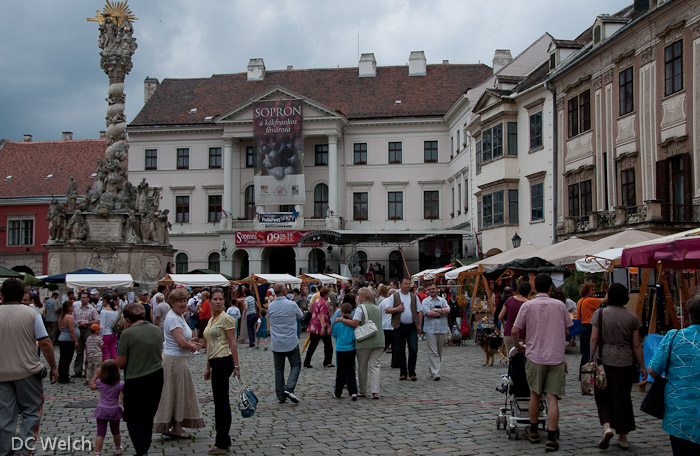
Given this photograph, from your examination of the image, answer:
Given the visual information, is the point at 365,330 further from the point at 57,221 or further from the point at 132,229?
the point at 57,221

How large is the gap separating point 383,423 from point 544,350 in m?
2.52

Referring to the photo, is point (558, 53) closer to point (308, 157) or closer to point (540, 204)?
point (540, 204)

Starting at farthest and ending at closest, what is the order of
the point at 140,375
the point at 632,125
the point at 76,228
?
the point at 76,228
the point at 632,125
the point at 140,375

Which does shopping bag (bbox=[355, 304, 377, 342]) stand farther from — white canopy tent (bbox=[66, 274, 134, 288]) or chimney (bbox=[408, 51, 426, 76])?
chimney (bbox=[408, 51, 426, 76])

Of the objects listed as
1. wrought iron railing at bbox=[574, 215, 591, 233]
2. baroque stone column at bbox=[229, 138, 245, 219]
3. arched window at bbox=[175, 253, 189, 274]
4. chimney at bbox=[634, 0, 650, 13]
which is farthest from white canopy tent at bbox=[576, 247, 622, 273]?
arched window at bbox=[175, 253, 189, 274]

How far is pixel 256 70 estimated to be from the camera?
6159 centimetres

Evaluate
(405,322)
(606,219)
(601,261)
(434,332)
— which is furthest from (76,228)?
(601,261)

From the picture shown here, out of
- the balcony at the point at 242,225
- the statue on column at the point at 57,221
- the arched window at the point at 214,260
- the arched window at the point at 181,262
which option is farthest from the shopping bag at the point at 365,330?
the arched window at the point at 181,262

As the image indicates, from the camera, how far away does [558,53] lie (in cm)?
3350

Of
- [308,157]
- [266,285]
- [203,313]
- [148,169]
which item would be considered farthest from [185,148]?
[203,313]

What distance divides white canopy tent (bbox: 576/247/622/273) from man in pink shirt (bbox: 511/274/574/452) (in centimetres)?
767

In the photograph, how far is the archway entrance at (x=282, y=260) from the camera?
56812mm

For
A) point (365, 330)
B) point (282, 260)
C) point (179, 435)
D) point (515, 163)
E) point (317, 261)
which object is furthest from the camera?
point (282, 260)

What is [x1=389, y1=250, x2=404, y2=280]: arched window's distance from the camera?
5431 centimetres
